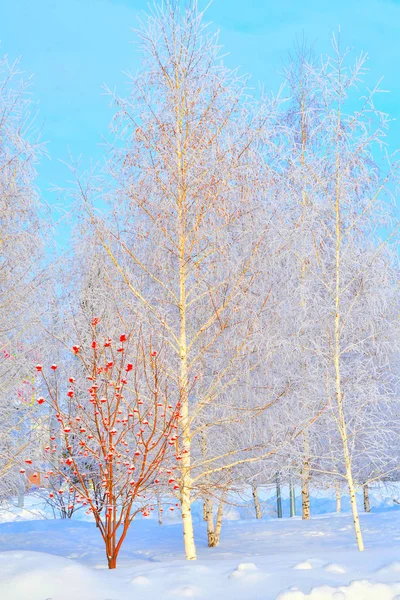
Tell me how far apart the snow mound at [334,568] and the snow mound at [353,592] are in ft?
1.90

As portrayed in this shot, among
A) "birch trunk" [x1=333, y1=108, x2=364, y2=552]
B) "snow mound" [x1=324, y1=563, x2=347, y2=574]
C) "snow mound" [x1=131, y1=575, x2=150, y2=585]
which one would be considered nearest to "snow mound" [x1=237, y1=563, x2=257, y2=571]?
"snow mound" [x1=324, y1=563, x2=347, y2=574]

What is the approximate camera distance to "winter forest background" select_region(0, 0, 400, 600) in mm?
7207

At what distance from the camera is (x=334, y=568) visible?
5383 mm

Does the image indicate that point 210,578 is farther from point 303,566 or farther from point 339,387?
point 339,387

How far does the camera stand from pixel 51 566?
17.8ft

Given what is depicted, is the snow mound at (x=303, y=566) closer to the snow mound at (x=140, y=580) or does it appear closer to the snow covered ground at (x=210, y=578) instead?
the snow covered ground at (x=210, y=578)

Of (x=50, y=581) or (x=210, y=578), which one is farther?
(x=210, y=578)

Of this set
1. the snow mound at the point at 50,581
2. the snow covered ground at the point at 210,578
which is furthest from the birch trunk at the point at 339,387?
the snow mound at the point at 50,581

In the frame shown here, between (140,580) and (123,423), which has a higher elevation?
(123,423)

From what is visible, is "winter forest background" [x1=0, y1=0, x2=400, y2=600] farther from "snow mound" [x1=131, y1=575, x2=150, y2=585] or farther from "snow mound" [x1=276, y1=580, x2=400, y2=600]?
"snow mound" [x1=276, y1=580, x2=400, y2=600]

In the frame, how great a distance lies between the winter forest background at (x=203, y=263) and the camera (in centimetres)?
721

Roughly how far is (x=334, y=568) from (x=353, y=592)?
81 cm

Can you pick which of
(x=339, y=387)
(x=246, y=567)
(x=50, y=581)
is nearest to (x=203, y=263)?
(x=339, y=387)

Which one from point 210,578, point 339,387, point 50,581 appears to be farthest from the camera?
point 339,387
